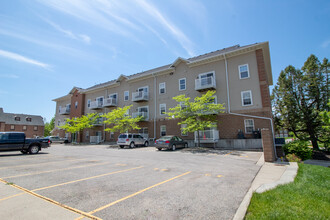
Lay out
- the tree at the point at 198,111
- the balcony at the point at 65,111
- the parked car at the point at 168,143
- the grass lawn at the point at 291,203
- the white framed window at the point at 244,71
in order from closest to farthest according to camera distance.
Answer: the grass lawn at the point at 291,203 < the parked car at the point at 168,143 < the tree at the point at 198,111 < the white framed window at the point at 244,71 < the balcony at the point at 65,111

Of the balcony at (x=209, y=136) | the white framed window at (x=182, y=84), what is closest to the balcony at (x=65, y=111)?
the white framed window at (x=182, y=84)

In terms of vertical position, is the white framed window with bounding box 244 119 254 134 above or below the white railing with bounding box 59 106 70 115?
below

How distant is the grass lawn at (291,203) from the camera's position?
3194 millimetres

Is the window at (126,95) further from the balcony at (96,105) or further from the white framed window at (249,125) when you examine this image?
the white framed window at (249,125)

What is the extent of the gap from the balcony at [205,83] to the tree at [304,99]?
56.4ft

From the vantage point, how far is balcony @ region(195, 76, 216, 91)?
68.1ft

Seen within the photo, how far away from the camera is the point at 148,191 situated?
4754 millimetres

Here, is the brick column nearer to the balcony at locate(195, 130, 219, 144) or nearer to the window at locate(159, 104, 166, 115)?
the balcony at locate(195, 130, 219, 144)

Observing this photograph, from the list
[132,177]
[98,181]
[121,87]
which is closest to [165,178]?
[132,177]

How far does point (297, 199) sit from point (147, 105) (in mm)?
24570

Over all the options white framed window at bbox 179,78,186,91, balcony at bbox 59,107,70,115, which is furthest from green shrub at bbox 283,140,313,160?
balcony at bbox 59,107,70,115

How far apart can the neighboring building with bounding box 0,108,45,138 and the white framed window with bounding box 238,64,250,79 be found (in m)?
60.9

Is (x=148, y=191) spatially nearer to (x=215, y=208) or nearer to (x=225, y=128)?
(x=215, y=208)

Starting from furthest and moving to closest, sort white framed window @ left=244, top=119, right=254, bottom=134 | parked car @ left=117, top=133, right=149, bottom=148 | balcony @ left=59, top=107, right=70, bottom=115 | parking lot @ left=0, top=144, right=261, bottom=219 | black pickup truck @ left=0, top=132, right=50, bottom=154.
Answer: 1. balcony @ left=59, top=107, right=70, bottom=115
2. parked car @ left=117, top=133, right=149, bottom=148
3. white framed window @ left=244, top=119, right=254, bottom=134
4. black pickup truck @ left=0, top=132, right=50, bottom=154
5. parking lot @ left=0, top=144, right=261, bottom=219
